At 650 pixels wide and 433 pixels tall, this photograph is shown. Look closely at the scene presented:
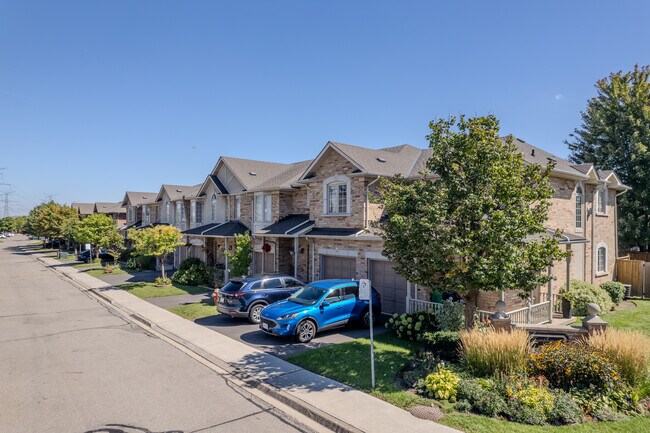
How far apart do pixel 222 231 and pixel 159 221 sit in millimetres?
17504

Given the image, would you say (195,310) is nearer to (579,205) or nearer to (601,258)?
(579,205)

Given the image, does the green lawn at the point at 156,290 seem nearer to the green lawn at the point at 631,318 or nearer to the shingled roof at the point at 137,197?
the green lawn at the point at 631,318

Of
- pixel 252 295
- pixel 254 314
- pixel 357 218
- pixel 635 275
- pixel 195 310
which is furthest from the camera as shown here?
pixel 635 275

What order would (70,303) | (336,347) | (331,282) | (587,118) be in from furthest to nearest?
1. (587,118)
2. (70,303)
3. (331,282)
4. (336,347)

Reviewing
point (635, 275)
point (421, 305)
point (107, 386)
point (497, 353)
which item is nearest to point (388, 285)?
point (421, 305)

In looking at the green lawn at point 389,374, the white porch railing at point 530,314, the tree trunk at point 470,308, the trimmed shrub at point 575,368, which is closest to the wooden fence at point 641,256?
the green lawn at point 389,374

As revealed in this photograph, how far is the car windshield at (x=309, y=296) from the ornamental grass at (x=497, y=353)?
5.52 m

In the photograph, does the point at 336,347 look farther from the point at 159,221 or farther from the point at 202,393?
the point at 159,221

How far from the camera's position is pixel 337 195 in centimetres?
1839

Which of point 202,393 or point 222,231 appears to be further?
point 222,231

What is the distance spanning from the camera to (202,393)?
28.0ft

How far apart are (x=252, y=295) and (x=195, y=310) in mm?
3826

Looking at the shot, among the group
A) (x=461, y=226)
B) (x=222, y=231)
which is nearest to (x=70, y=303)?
(x=222, y=231)

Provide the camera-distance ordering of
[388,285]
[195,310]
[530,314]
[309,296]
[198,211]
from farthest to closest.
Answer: [198,211]
[195,310]
[388,285]
[530,314]
[309,296]
